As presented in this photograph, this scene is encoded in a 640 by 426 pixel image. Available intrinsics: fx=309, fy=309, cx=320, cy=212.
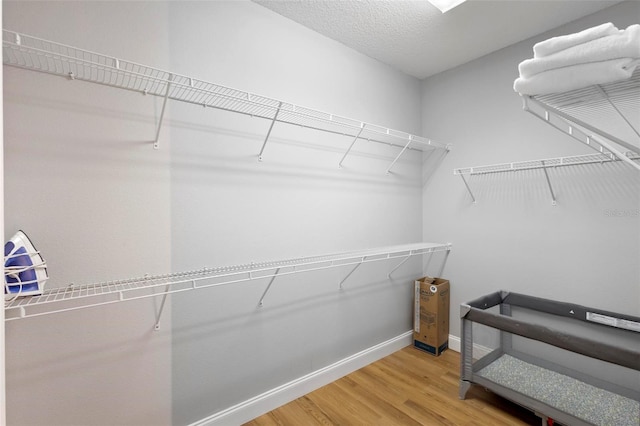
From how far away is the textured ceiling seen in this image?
5.79 ft

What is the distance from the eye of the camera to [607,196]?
1.82 m

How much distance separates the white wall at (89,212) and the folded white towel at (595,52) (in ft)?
5.22

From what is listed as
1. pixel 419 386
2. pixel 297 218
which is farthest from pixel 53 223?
pixel 419 386

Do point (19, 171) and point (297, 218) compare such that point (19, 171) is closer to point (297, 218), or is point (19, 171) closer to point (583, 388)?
point (297, 218)

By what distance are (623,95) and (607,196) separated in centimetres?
92

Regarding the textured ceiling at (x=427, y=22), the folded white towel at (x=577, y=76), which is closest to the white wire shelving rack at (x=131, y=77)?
the textured ceiling at (x=427, y=22)

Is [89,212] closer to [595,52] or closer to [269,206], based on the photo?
[269,206]

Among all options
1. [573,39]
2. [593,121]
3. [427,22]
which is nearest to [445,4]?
[427,22]

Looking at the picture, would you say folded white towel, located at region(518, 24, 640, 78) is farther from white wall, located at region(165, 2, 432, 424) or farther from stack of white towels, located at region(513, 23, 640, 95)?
white wall, located at region(165, 2, 432, 424)

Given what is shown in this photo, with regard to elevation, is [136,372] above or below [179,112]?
below

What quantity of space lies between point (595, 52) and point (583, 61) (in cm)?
4

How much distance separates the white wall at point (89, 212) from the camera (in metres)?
1.17

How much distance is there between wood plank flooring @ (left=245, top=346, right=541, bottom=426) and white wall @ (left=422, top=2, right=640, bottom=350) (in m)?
0.65

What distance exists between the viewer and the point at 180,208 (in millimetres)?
1514
